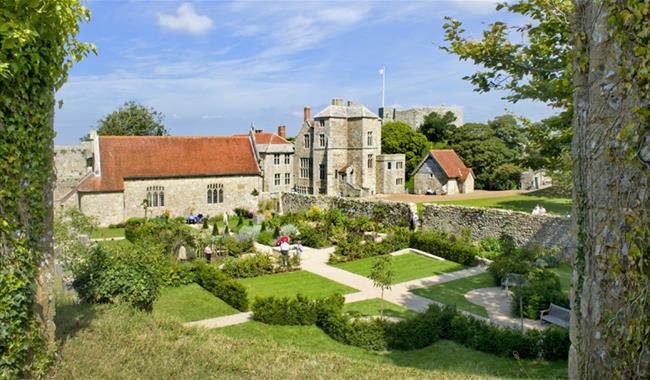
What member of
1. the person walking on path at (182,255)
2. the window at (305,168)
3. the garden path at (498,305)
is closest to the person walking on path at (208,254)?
the person walking on path at (182,255)

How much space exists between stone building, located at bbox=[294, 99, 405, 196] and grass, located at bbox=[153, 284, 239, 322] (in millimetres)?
28179

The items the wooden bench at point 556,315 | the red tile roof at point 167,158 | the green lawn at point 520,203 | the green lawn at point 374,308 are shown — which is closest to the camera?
the wooden bench at point 556,315

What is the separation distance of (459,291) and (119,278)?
11.3m

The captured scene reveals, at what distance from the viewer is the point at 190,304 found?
52.9 ft

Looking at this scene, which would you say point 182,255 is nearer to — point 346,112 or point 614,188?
point 614,188

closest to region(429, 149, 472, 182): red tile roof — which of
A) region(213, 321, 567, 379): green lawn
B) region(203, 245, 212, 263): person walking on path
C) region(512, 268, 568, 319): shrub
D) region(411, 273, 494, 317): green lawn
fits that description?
region(411, 273, 494, 317): green lawn

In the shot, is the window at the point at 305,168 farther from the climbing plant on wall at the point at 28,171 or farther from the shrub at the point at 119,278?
the climbing plant on wall at the point at 28,171

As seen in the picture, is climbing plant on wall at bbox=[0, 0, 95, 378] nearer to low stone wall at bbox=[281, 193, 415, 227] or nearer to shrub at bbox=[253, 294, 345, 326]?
shrub at bbox=[253, 294, 345, 326]

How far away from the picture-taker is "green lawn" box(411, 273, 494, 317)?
51.3 feet

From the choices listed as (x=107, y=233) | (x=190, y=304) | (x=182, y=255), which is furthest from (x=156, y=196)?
(x=190, y=304)

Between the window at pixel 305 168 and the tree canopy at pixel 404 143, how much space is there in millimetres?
12938

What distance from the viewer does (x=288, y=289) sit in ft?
58.7

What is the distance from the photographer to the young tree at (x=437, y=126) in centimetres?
6072

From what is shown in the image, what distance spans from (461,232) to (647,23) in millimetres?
21624
